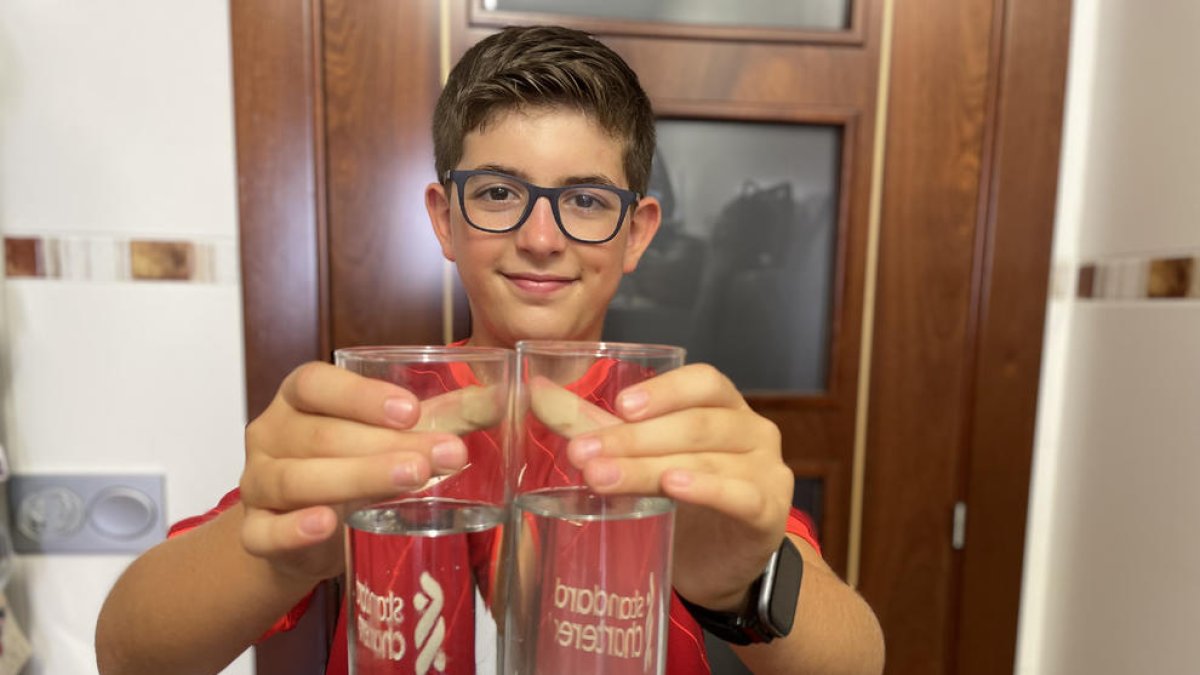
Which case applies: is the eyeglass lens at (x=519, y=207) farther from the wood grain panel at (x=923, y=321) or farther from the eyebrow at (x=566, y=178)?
the wood grain panel at (x=923, y=321)

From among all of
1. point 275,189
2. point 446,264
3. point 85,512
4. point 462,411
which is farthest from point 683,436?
point 85,512

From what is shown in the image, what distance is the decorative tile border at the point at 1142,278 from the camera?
35.8 inches

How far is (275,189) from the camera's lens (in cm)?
100

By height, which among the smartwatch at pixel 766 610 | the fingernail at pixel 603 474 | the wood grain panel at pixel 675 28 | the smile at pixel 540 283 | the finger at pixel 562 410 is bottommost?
the smartwatch at pixel 766 610

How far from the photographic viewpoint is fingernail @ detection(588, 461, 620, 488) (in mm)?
356

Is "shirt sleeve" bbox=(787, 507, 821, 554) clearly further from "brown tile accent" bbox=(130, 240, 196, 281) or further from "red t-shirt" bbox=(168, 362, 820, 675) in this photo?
"brown tile accent" bbox=(130, 240, 196, 281)

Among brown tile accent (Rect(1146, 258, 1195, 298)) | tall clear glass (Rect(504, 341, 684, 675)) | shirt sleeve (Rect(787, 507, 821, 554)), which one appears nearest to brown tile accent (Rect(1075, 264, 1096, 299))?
brown tile accent (Rect(1146, 258, 1195, 298))

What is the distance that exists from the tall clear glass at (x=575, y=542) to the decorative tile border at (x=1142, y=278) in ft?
3.05

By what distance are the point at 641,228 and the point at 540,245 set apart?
21cm

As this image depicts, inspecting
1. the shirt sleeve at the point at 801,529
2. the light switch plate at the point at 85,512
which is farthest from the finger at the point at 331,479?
the light switch plate at the point at 85,512

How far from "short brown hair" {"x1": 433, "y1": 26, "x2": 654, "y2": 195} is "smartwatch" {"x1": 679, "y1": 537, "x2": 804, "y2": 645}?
1.56 feet

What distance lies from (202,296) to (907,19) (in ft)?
3.92

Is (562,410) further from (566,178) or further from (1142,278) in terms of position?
(1142,278)

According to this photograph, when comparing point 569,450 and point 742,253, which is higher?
point 742,253
